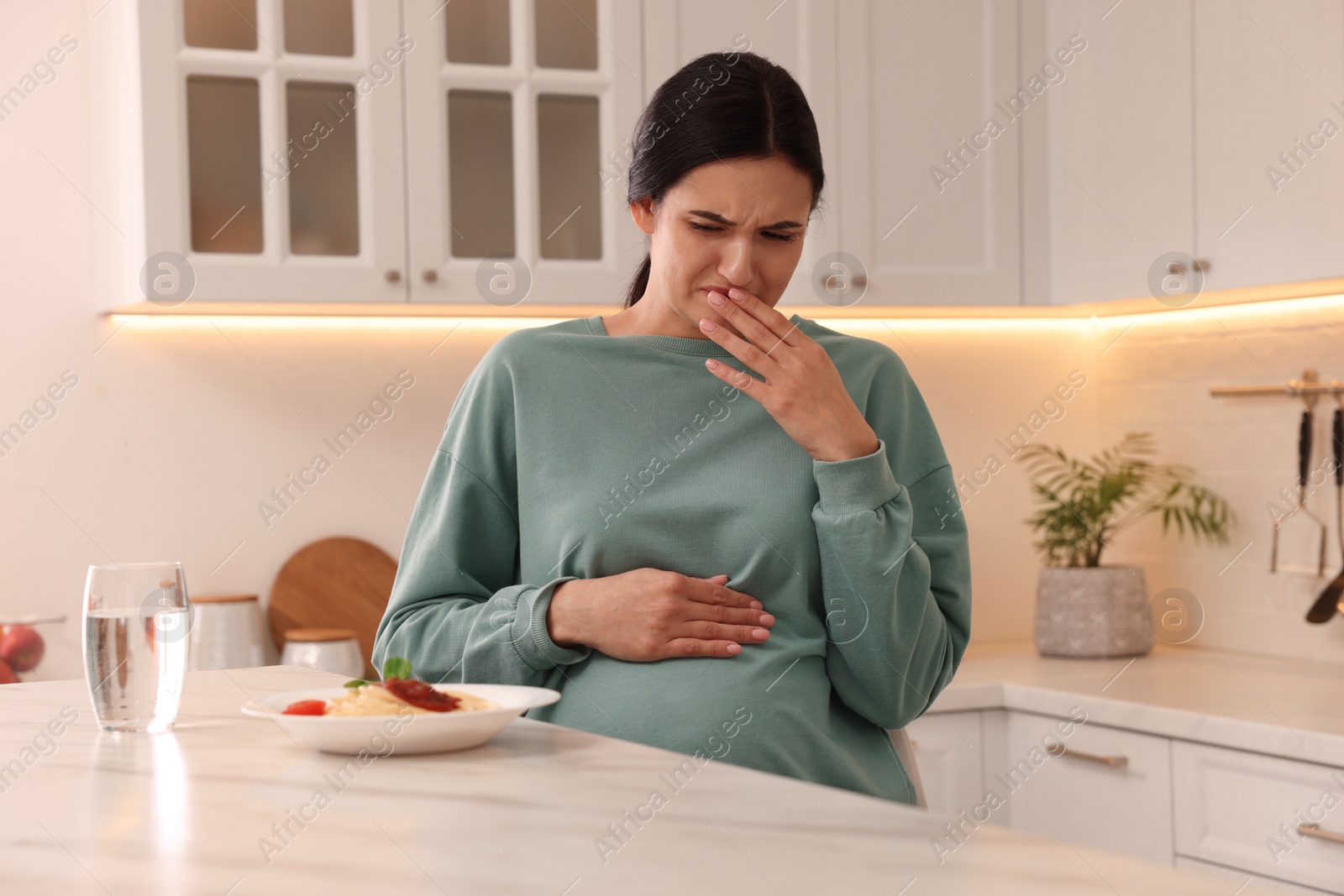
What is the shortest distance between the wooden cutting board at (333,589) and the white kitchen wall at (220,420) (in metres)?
0.04

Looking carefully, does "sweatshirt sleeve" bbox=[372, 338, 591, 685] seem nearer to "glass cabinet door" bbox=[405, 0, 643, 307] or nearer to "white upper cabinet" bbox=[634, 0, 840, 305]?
"glass cabinet door" bbox=[405, 0, 643, 307]

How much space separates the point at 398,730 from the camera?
30.1 inches

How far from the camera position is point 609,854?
0.58 meters

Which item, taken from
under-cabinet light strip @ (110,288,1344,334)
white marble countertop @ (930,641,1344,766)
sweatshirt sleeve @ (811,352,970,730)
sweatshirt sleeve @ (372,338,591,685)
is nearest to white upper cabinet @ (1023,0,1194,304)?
under-cabinet light strip @ (110,288,1344,334)

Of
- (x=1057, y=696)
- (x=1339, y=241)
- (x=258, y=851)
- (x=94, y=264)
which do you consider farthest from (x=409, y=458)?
(x=258, y=851)

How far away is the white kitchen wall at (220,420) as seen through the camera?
7.66 feet

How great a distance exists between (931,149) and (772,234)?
1.47 meters

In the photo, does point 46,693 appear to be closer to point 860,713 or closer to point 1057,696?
point 860,713

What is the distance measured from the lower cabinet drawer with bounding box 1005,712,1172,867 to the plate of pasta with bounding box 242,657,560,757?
4.92ft

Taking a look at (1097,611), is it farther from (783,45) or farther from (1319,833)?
(783,45)

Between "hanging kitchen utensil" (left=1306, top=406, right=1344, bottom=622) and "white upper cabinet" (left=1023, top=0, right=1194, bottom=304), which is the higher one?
"white upper cabinet" (left=1023, top=0, right=1194, bottom=304)

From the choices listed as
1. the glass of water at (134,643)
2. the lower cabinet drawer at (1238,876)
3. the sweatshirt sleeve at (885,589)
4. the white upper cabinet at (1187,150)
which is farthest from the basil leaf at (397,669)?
the white upper cabinet at (1187,150)

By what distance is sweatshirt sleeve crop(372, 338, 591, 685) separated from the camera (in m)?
1.11

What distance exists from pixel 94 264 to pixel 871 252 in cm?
143
